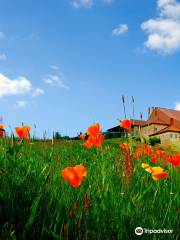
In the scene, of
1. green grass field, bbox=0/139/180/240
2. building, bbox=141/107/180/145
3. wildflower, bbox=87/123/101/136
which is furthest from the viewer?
building, bbox=141/107/180/145

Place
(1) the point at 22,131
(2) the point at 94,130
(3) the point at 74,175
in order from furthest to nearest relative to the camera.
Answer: (2) the point at 94,130, (1) the point at 22,131, (3) the point at 74,175

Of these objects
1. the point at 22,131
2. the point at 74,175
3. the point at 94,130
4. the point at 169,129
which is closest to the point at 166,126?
the point at 169,129

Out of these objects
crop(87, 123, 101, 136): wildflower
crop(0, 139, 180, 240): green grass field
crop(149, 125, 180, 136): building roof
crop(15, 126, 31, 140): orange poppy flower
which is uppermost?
crop(149, 125, 180, 136): building roof

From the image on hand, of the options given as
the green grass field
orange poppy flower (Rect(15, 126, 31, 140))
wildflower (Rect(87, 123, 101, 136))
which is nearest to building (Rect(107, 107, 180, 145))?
wildflower (Rect(87, 123, 101, 136))

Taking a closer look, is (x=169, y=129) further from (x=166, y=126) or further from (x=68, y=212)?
(x=68, y=212)

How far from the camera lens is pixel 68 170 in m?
2.05

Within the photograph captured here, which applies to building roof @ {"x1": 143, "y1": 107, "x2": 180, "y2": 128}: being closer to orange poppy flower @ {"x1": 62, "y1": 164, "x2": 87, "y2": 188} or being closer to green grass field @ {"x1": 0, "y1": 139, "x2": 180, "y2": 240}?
green grass field @ {"x1": 0, "y1": 139, "x2": 180, "y2": 240}

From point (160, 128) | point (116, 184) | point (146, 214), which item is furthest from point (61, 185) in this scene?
point (160, 128)

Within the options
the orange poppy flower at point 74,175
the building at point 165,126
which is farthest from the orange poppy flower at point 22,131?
the building at point 165,126

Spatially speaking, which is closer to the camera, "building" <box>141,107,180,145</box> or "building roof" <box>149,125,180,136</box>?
"building" <box>141,107,180,145</box>

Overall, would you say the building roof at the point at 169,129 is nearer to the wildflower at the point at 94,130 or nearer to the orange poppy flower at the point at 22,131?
the wildflower at the point at 94,130

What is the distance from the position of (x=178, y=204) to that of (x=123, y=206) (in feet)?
2.28

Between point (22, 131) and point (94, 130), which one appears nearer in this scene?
point (22, 131)

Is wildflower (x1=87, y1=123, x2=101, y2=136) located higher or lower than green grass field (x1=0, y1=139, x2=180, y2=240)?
higher
